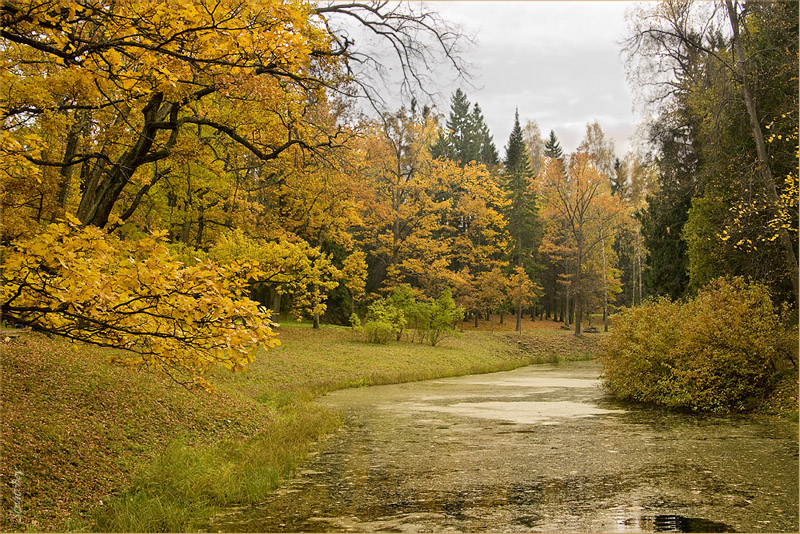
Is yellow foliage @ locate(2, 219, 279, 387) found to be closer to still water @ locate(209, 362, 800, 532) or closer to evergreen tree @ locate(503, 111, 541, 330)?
still water @ locate(209, 362, 800, 532)

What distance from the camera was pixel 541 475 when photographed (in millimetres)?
8383

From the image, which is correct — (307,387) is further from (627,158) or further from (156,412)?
(627,158)

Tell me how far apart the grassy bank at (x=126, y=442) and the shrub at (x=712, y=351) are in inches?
312

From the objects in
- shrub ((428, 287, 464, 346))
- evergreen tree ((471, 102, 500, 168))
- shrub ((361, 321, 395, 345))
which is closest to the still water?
shrub ((361, 321, 395, 345))

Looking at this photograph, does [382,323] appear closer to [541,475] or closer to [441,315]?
[441,315]

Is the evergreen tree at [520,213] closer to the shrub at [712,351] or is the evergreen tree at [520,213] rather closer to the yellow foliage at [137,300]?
the shrub at [712,351]

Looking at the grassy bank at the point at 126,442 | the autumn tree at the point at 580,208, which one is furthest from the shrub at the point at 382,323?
the autumn tree at the point at 580,208

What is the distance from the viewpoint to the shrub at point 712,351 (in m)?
13.3

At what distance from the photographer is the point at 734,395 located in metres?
14.0

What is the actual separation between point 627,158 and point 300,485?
166 feet

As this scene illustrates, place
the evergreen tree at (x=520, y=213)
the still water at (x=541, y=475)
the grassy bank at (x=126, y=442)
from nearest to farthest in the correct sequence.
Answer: the grassy bank at (x=126, y=442) → the still water at (x=541, y=475) → the evergreen tree at (x=520, y=213)

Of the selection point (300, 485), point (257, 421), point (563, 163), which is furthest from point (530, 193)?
point (300, 485)

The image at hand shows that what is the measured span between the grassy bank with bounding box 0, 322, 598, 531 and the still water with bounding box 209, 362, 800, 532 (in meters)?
0.60

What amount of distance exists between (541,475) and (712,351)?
7.30m
